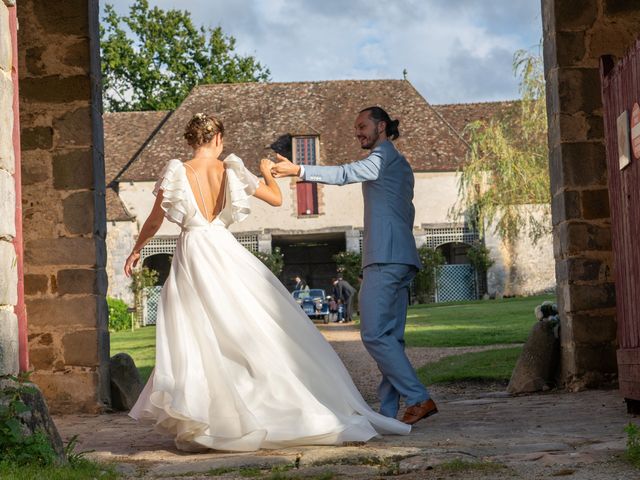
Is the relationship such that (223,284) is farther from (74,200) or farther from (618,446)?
(74,200)

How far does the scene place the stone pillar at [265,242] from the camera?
117 ft

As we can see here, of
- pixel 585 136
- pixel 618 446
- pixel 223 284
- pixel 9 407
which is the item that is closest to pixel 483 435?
pixel 618 446

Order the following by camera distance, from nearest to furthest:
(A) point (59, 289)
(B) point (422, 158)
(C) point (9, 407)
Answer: (C) point (9, 407)
(A) point (59, 289)
(B) point (422, 158)

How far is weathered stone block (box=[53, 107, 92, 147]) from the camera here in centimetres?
862

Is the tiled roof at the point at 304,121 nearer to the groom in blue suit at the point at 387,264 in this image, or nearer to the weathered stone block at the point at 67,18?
the weathered stone block at the point at 67,18

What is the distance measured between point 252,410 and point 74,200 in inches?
145

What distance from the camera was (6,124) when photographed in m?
4.93

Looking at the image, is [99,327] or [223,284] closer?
[223,284]

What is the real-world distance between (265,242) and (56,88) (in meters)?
27.3

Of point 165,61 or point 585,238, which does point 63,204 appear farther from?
point 165,61

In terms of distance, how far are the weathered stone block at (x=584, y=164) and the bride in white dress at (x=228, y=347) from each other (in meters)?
3.33

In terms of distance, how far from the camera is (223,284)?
5.88m

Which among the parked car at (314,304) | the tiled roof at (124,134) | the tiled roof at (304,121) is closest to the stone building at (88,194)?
the parked car at (314,304)

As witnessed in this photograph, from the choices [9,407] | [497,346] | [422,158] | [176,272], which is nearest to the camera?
[9,407]
